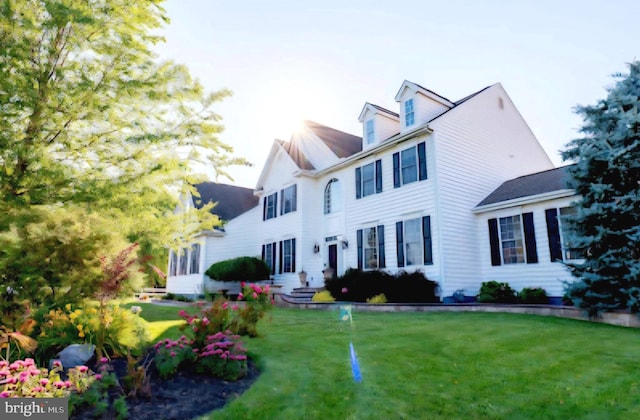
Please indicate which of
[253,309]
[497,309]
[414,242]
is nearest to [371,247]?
[414,242]

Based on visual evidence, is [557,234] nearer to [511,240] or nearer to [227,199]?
[511,240]

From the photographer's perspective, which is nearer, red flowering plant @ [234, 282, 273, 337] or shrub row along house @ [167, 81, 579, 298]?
red flowering plant @ [234, 282, 273, 337]

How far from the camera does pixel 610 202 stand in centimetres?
973

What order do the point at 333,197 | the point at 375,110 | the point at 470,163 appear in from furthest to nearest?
1. the point at 333,197
2. the point at 375,110
3. the point at 470,163

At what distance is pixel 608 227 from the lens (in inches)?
384

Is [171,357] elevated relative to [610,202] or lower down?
lower down

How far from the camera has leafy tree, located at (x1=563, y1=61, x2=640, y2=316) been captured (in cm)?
Answer: 937

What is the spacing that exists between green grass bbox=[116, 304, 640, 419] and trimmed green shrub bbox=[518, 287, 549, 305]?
426cm

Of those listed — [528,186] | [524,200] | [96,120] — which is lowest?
[524,200]

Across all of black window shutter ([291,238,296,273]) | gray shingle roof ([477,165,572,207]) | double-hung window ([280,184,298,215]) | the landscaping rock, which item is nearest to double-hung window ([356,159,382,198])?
double-hung window ([280,184,298,215])

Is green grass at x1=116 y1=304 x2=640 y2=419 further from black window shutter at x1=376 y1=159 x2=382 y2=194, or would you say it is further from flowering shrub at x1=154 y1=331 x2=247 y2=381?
black window shutter at x1=376 y1=159 x2=382 y2=194

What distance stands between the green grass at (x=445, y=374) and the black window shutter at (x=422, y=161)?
7470 millimetres

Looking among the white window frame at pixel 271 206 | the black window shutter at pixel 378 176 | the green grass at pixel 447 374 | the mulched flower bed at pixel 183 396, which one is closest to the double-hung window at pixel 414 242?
the black window shutter at pixel 378 176

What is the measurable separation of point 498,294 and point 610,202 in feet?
15.6
